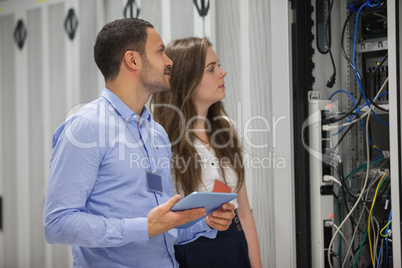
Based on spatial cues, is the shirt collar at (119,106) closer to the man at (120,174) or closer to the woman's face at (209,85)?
the man at (120,174)

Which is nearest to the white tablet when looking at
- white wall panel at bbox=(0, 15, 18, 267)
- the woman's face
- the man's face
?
the man's face

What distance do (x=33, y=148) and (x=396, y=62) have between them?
2.52m

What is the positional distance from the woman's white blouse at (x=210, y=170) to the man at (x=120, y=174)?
15.2 inches

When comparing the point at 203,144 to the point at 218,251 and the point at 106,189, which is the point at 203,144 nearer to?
the point at 218,251

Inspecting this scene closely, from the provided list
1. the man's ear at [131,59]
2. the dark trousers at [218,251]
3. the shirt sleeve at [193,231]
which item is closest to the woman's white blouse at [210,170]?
the dark trousers at [218,251]

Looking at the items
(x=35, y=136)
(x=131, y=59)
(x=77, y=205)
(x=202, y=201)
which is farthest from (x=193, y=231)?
(x=35, y=136)

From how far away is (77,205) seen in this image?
4.05ft

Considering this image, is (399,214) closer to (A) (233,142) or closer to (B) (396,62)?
(B) (396,62)

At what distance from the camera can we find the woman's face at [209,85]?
6.94 ft

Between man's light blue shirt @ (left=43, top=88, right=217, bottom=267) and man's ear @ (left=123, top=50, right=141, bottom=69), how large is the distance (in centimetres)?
12

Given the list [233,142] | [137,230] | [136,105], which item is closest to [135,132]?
[136,105]

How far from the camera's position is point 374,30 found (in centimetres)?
254

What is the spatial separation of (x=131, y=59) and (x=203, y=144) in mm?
671

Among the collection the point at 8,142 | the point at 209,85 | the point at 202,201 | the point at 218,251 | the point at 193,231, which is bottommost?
the point at 218,251
